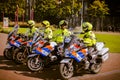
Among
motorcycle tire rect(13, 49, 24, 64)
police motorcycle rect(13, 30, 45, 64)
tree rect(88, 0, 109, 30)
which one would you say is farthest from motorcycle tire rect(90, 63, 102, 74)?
tree rect(88, 0, 109, 30)

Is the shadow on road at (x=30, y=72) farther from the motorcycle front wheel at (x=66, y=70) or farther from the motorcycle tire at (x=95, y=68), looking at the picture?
the motorcycle tire at (x=95, y=68)

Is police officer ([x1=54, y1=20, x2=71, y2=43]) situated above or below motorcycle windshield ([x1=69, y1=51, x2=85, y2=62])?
above

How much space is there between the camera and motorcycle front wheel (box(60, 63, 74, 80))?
906 centimetres

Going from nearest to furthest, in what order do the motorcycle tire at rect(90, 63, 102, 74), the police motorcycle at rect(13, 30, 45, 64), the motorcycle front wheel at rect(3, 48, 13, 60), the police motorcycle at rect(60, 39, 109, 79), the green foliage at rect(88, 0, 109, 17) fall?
1. the police motorcycle at rect(60, 39, 109, 79)
2. the motorcycle tire at rect(90, 63, 102, 74)
3. the police motorcycle at rect(13, 30, 45, 64)
4. the motorcycle front wheel at rect(3, 48, 13, 60)
5. the green foliage at rect(88, 0, 109, 17)

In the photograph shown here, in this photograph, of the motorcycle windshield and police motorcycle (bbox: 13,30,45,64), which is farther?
police motorcycle (bbox: 13,30,45,64)

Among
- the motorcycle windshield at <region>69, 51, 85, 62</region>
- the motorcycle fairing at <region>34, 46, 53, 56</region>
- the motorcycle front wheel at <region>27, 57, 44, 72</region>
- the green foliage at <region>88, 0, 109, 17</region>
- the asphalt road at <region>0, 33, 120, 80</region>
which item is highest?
the green foliage at <region>88, 0, 109, 17</region>

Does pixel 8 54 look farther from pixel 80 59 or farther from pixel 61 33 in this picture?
pixel 80 59

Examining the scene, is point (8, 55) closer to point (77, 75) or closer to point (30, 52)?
point (30, 52)

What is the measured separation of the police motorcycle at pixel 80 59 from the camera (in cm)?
918

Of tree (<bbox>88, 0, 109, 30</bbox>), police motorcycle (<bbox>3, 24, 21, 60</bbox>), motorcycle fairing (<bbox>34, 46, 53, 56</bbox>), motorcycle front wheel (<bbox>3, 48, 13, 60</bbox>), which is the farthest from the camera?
tree (<bbox>88, 0, 109, 30</bbox>)

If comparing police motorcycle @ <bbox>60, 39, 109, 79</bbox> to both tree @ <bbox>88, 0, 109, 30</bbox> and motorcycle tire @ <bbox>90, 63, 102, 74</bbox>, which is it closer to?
motorcycle tire @ <bbox>90, 63, 102, 74</bbox>

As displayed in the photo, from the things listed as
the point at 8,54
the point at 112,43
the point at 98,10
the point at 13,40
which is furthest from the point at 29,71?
the point at 98,10

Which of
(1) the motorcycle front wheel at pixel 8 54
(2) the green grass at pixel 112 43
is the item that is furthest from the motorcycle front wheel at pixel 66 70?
(2) the green grass at pixel 112 43

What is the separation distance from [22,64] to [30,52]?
0.48m
